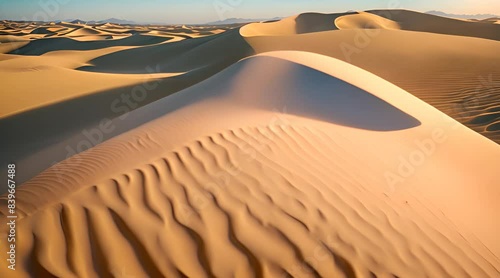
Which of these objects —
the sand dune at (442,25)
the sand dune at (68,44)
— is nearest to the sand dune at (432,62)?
the sand dune at (442,25)

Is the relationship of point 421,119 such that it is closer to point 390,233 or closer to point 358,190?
point 358,190

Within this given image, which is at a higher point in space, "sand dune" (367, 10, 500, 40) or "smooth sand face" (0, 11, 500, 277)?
"sand dune" (367, 10, 500, 40)

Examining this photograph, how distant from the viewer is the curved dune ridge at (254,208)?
2.23 meters

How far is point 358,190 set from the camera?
3.20 metres

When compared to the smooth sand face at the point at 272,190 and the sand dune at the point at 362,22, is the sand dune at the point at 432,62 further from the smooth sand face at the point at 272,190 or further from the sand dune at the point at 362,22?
the sand dune at the point at 362,22

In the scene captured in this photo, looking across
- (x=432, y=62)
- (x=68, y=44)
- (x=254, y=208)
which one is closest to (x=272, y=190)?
(x=254, y=208)

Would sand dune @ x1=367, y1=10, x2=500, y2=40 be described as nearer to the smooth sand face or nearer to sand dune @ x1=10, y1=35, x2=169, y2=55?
sand dune @ x1=10, y1=35, x2=169, y2=55

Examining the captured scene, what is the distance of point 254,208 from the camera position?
2.71m

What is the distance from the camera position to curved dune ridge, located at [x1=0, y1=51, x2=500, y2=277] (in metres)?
2.23

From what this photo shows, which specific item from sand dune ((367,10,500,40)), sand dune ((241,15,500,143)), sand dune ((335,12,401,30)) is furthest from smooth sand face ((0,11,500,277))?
sand dune ((335,12,401,30))

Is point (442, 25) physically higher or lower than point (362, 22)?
higher

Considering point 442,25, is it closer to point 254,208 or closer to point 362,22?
point 362,22

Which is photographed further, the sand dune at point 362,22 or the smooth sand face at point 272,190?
the sand dune at point 362,22

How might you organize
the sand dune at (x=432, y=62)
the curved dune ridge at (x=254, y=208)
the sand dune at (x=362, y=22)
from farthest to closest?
the sand dune at (x=362, y=22) < the sand dune at (x=432, y=62) < the curved dune ridge at (x=254, y=208)
